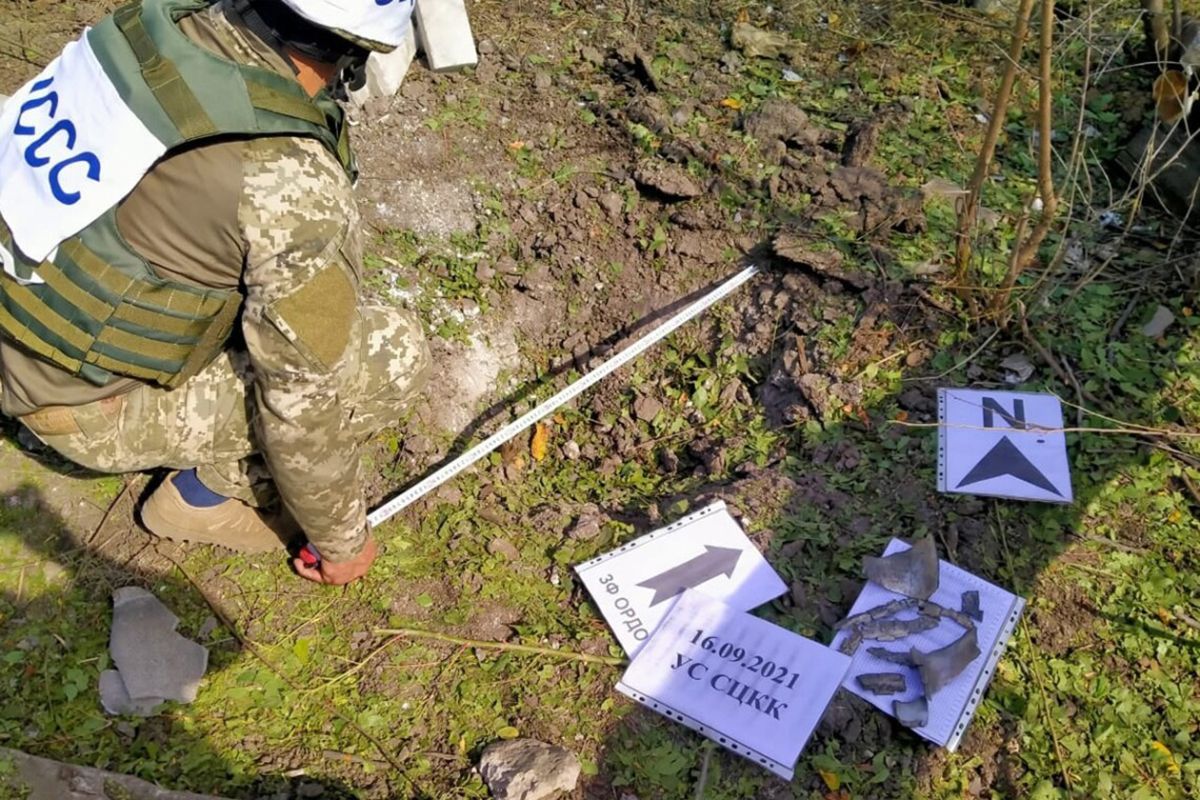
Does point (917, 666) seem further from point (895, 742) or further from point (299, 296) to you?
point (299, 296)

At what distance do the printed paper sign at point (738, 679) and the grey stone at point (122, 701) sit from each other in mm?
1344

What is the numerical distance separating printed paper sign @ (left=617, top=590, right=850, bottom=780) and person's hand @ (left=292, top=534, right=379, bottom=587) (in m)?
0.90

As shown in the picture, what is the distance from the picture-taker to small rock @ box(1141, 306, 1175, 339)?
11.7 ft

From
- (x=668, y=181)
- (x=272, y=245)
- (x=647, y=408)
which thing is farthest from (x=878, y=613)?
(x=668, y=181)

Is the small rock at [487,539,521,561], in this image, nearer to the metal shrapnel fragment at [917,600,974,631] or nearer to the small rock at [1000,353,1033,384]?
the metal shrapnel fragment at [917,600,974,631]

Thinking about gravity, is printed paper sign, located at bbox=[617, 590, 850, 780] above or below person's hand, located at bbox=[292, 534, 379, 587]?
below

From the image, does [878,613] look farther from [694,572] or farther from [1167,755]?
[1167,755]

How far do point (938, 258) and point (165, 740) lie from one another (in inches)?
124

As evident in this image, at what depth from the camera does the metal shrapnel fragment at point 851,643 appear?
9.14 feet

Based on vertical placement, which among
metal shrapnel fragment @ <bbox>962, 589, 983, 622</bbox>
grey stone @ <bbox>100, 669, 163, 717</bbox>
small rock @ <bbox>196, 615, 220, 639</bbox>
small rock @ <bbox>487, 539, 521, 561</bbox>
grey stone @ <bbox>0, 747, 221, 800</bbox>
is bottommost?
metal shrapnel fragment @ <bbox>962, 589, 983, 622</bbox>

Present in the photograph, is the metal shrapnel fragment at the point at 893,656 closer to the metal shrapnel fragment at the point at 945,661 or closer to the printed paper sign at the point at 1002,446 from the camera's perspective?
the metal shrapnel fragment at the point at 945,661

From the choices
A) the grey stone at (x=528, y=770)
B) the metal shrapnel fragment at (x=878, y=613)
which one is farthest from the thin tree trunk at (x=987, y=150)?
the grey stone at (x=528, y=770)

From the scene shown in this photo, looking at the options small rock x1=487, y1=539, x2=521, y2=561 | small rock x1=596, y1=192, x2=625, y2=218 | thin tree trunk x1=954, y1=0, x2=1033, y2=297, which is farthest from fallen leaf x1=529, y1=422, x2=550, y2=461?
thin tree trunk x1=954, y1=0, x2=1033, y2=297

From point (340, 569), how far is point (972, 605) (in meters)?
1.93
